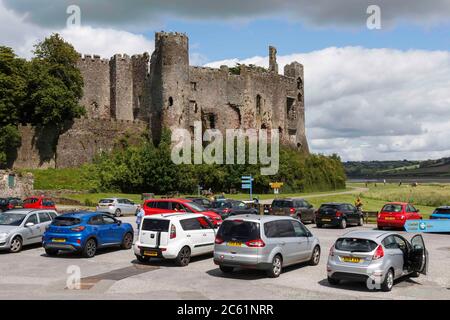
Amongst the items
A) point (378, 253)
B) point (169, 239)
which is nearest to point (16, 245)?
point (169, 239)

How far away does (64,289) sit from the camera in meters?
14.1

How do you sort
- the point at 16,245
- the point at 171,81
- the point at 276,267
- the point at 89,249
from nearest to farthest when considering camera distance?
the point at 276,267 → the point at 89,249 → the point at 16,245 → the point at 171,81

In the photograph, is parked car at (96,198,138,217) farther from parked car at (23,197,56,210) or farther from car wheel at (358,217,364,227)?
car wheel at (358,217,364,227)

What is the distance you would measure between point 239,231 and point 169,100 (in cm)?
4883

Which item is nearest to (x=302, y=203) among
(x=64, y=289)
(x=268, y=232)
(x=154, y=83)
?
(x=268, y=232)

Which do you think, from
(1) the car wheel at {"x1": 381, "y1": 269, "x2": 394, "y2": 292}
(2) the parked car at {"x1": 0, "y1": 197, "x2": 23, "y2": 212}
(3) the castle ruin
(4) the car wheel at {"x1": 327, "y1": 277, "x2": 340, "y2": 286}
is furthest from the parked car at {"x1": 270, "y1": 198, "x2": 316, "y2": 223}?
(3) the castle ruin

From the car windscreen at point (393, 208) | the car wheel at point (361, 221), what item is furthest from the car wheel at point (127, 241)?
the car wheel at point (361, 221)

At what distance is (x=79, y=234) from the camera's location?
19031 mm

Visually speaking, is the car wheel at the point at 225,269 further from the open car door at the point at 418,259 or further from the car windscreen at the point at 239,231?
the open car door at the point at 418,259

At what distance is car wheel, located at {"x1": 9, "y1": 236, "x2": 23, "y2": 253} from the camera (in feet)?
67.1

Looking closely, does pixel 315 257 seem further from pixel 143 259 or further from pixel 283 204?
pixel 283 204

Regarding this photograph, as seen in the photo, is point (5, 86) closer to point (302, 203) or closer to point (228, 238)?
point (302, 203)

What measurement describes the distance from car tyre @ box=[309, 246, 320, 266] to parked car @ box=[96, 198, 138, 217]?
860 inches

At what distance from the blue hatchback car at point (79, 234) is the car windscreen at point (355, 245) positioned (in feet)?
29.9
